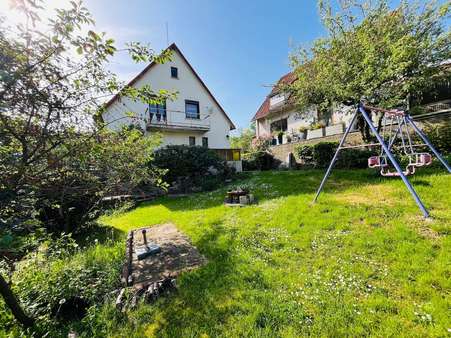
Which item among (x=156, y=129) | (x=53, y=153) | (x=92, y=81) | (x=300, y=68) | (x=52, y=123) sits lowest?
(x=53, y=153)

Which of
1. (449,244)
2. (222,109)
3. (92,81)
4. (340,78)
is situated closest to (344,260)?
(449,244)

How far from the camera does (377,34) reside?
751cm

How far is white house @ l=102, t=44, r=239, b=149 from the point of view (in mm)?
15203

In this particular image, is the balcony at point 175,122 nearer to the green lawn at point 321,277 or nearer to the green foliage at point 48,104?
the green lawn at point 321,277

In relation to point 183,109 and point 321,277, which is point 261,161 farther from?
point 321,277

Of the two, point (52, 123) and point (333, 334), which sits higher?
point (52, 123)

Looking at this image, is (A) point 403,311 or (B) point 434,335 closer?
(B) point 434,335

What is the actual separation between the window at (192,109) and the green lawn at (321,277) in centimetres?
1375

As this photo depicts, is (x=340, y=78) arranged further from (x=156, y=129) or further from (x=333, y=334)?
(x=156, y=129)

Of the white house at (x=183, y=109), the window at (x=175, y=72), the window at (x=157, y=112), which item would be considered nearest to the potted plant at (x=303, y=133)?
the white house at (x=183, y=109)

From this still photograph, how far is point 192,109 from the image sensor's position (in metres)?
17.5

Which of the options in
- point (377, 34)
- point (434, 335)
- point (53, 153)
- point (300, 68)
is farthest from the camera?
point (300, 68)

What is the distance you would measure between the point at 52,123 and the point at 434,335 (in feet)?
14.8

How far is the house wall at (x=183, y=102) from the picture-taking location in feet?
51.2
